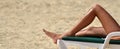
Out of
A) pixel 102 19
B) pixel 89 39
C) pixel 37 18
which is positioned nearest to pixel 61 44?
pixel 89 39

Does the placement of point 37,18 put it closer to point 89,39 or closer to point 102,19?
point 102,19

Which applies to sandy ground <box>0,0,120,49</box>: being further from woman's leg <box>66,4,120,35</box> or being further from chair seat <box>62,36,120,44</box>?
chair seat <box>62,36,120,44</box>

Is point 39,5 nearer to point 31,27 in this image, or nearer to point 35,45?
point 31,27

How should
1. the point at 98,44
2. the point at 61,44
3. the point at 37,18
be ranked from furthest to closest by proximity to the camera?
the point at 37,18, the point at 61,44, the point at 98,44

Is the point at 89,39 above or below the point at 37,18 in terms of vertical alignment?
below

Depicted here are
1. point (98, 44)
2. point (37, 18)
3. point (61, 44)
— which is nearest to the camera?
point (98, 44)

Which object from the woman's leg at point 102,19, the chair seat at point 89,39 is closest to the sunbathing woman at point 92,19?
the woman's leg at point 102,19

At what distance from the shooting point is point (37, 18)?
8000 millimetres

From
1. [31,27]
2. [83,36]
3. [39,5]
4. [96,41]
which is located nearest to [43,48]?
[31,27]

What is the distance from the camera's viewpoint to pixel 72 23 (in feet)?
24.8

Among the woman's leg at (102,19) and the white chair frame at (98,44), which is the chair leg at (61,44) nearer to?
the white chair frame at (98,44)

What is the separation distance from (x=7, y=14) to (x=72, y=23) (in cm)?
171

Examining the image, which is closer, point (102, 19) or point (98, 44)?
point (98, 44)

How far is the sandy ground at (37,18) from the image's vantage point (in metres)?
6.36
